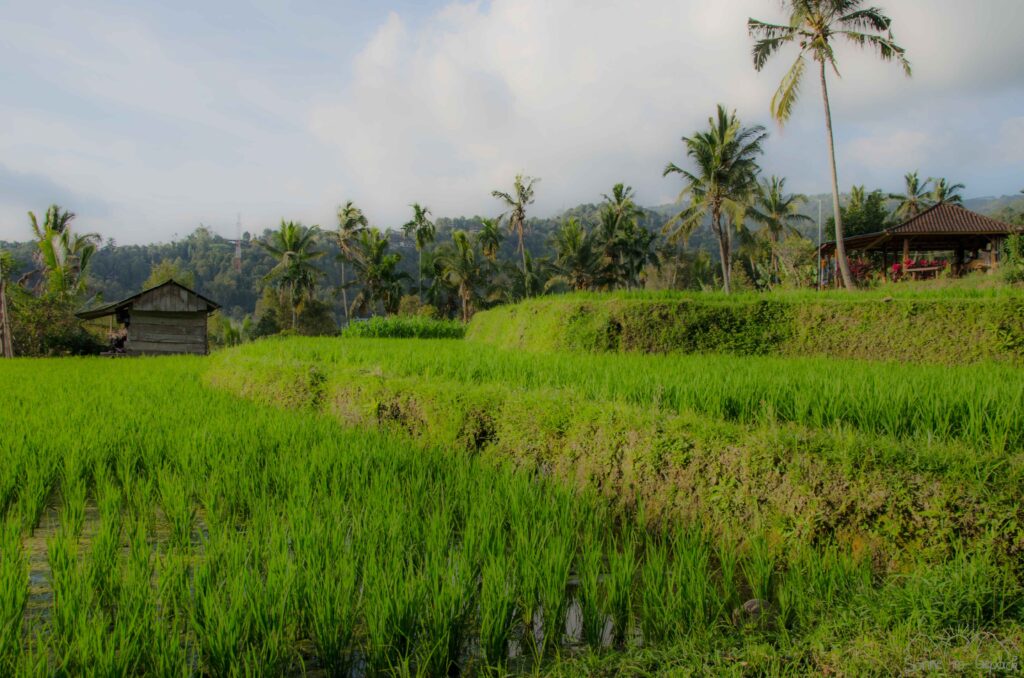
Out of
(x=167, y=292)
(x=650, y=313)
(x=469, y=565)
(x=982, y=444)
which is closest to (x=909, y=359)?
(x=650, y=313)

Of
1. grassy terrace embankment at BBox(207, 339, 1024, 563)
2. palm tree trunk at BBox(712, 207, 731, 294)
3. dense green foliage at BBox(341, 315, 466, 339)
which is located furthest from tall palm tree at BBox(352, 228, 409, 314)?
grassy terrace embankment at BBox(207, 339, 1024, 563)

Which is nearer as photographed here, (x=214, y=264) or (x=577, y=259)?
(x=577, y=259)

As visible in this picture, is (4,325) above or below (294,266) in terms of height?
below

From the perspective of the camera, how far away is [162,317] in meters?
21.4

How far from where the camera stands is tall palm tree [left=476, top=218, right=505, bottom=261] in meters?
40.9

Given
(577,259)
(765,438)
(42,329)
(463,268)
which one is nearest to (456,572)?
(765,438)

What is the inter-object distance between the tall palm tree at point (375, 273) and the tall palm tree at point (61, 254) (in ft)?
49.0

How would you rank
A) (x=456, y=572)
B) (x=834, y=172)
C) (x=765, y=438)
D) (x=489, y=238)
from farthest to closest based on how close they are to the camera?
1. (x=489, y=238)
2. (x=834, y=172)
3. (x=765, y=438)
4. (x=456, y=572)

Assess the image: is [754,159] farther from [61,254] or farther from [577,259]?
[61,254]

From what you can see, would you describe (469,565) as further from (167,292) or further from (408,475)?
(167,292)

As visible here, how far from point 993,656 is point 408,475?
118 inches

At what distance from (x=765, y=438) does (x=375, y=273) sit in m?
37.5

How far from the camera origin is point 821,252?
24016 millimetres

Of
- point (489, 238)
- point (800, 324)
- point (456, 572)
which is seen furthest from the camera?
point (489, 238)
